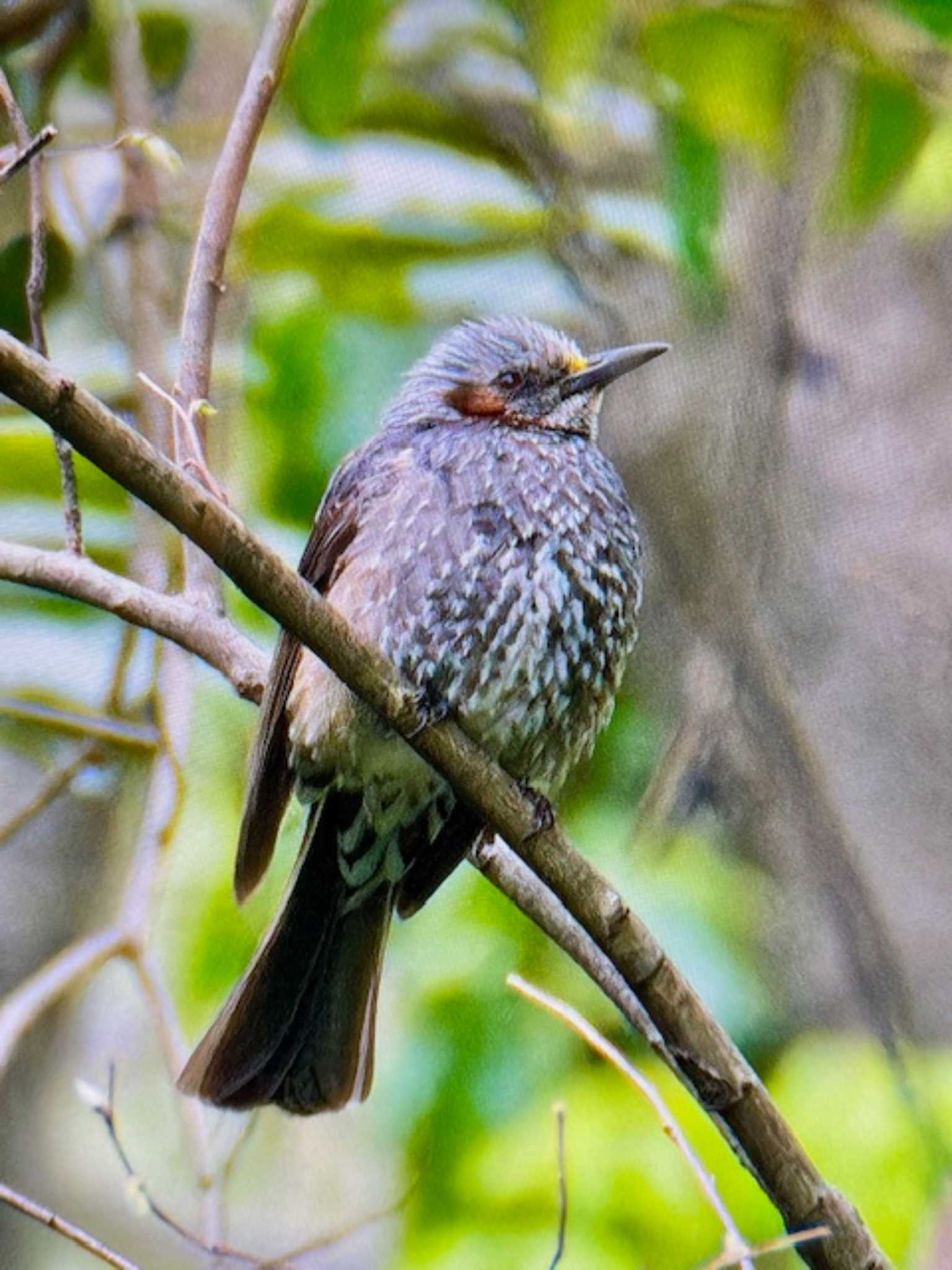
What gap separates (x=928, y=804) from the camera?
1939 mm

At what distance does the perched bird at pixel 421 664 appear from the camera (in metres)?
1.49

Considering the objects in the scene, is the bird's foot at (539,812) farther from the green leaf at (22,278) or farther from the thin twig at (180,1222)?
the green leaf at (22,278)

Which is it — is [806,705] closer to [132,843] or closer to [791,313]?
[791,313]

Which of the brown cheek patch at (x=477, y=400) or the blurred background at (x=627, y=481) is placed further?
the blurred background at (x=627, y=481)

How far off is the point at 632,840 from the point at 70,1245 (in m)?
0.81

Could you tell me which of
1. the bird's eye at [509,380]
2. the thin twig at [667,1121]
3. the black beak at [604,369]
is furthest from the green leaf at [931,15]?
the thin twig at [667,1121]

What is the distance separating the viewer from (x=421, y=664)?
1.47 m

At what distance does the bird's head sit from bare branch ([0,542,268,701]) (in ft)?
1.12

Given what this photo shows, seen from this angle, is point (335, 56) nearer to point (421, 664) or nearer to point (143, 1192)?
point (421, 664)

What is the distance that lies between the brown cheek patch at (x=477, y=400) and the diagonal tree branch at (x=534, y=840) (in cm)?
49

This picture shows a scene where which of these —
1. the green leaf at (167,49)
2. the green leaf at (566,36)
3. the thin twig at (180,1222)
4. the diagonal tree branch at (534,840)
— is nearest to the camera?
the diagonal tree branch at (534,840)

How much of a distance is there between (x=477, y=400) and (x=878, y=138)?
610 mm

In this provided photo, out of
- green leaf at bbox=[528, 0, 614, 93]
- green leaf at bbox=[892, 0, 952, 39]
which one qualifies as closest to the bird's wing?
green leaf at bbox=[528, 0, 614, 93]

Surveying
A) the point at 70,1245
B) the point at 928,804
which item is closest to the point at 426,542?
the point at 928,804
